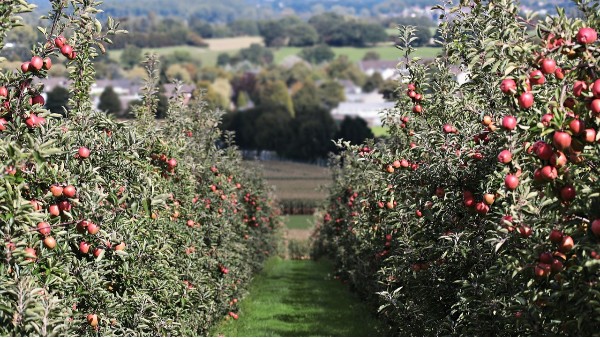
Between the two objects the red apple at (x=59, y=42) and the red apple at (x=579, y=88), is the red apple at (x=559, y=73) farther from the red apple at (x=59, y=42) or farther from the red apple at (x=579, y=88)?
the red apple at (x=59, y=42)

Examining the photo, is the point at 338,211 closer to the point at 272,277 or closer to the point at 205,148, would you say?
the point at 272,277

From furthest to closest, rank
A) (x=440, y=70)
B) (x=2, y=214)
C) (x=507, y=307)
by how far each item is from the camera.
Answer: (x=440, y=70) < (x=507, y=307) < (x=2, y=214)

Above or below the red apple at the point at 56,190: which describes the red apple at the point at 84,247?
below

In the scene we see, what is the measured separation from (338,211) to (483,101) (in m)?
18.6

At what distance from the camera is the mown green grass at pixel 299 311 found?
696 inches

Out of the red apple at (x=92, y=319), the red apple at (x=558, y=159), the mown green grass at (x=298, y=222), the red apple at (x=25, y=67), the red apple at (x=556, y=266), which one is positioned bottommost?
the mown green grass at (x=298, y=222)

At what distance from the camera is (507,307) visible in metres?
6.53

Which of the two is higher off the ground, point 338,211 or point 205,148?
point 205,148

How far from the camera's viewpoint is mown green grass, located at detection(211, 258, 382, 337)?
696 inches

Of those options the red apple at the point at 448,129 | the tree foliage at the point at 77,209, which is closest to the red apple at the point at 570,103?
the red apple at the point at 448,129

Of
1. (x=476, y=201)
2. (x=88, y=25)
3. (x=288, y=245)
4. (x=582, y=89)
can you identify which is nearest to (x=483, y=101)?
(x=476, y=201)

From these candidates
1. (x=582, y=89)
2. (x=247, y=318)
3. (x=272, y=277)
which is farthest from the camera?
(x=272, y=277)

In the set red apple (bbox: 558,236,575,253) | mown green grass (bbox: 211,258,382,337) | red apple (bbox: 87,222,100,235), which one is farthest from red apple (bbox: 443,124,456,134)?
mown green grass (bbox: 211,258,382,337)

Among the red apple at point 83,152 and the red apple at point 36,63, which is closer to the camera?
the red apple at point 36,63
